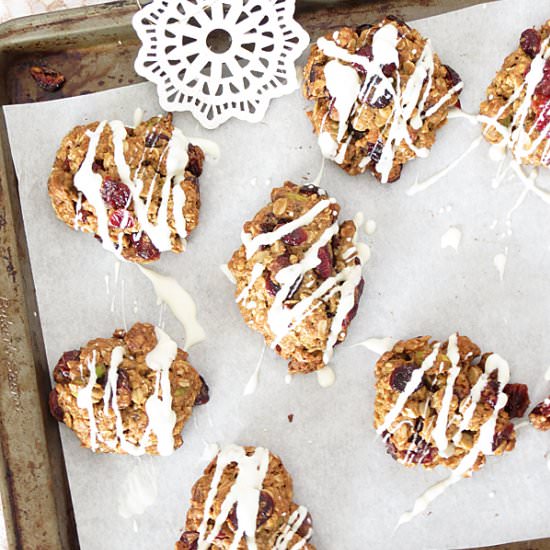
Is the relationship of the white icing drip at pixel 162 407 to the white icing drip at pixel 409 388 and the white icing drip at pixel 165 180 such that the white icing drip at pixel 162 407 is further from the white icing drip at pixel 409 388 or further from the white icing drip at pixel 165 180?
the white icing drip at pixel 409 388

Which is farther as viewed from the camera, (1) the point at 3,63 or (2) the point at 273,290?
(1) the point at 3,63

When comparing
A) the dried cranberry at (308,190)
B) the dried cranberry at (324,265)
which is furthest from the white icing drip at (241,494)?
the dried cranberry at (308,190)

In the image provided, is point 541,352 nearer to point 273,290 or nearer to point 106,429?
point 273,290

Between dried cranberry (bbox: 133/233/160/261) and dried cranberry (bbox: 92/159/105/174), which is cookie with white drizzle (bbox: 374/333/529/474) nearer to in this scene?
dried cranberry (bbox: 133/233/160/261)

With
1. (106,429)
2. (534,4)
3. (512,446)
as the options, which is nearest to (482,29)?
(534,4)

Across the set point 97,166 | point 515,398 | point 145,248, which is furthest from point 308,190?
point 515,398

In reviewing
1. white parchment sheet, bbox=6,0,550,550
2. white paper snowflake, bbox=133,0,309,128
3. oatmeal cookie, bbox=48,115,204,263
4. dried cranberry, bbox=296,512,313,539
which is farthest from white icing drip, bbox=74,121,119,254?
dried cranberry, bbox=296,512,313,539
